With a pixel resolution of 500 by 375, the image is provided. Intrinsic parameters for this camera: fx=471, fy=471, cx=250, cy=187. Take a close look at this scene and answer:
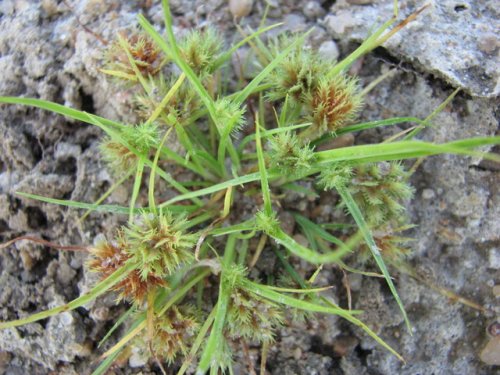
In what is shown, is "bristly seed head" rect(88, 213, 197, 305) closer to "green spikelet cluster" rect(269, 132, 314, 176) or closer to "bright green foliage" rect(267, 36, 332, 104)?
"green spikelet cluster" rect(269, 132, 314, 176)

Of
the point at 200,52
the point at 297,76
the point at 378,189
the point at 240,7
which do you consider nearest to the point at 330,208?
the point at 378,189

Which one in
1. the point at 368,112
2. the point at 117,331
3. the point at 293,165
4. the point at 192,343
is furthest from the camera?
the point at 368,112

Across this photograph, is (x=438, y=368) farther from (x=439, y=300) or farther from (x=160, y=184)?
(x=160, y=184)

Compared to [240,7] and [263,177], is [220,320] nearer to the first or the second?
[263,177]

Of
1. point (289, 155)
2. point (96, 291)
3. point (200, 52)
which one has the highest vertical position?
point (200, 52)

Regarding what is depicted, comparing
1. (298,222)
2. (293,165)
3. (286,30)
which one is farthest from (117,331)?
(286,30)
